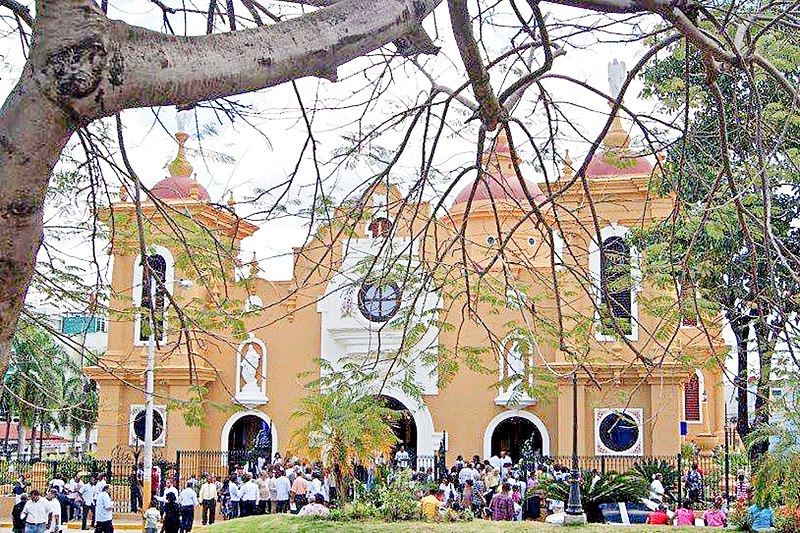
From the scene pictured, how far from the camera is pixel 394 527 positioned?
1574 centimetres

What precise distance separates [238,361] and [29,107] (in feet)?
89.0

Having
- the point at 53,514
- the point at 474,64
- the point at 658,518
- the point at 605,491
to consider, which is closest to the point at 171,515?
the point at 53,514

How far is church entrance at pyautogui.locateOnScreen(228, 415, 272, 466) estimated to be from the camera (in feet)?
93.7

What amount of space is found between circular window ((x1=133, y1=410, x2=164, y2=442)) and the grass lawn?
38.2 ft

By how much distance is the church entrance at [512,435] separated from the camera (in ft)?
90.1

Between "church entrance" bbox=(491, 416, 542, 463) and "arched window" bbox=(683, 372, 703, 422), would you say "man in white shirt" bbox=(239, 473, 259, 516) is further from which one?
"arched window" bbox=(683, 372, 703, 422)

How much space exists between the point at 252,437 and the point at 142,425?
2.98 m

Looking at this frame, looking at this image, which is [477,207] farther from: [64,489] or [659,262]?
[659,262]

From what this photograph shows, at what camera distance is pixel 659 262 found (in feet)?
26.5

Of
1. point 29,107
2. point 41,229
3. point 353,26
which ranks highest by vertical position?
point 353,26

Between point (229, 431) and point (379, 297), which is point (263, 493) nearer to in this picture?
point (229, 431)

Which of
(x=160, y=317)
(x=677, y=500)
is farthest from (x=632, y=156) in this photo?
(x=677, y=500)

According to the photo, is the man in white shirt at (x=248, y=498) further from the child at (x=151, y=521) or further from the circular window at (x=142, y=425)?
the circular window at (x=142, y=425)

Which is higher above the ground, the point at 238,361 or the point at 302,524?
the point at 238,361
